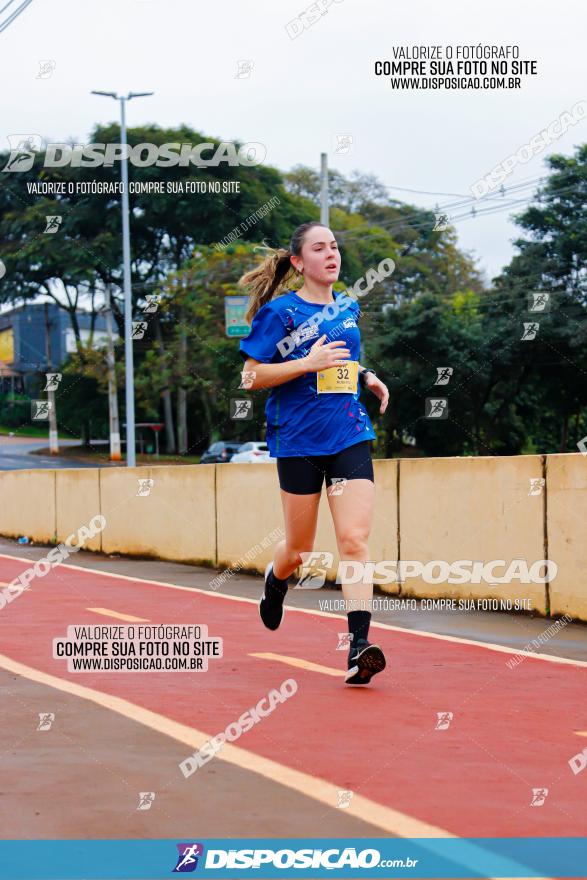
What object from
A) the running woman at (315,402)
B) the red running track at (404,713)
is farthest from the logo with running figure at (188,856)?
the running woman at (315,402)

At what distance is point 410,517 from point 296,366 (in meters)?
4.59

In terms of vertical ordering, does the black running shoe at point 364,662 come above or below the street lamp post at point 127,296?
below

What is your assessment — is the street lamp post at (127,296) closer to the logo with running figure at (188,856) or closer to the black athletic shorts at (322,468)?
the black athletic shorts at (322,468)

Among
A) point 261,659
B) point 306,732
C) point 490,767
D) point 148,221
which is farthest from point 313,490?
point 148,221

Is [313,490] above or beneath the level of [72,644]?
above

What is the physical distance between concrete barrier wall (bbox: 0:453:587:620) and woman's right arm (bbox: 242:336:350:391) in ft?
9.88

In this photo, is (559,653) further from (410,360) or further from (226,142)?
(226,142)

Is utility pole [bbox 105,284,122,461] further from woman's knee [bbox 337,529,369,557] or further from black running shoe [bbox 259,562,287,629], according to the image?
woman's knee [bbox 337,529,369,557]

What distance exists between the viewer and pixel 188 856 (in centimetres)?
352

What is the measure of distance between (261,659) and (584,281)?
38551 mm

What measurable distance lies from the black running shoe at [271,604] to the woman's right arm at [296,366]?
40.2 inches

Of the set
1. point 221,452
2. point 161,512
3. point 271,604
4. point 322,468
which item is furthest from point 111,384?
point 322,468

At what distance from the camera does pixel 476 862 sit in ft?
11.3

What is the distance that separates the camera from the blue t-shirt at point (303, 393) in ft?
21.0
